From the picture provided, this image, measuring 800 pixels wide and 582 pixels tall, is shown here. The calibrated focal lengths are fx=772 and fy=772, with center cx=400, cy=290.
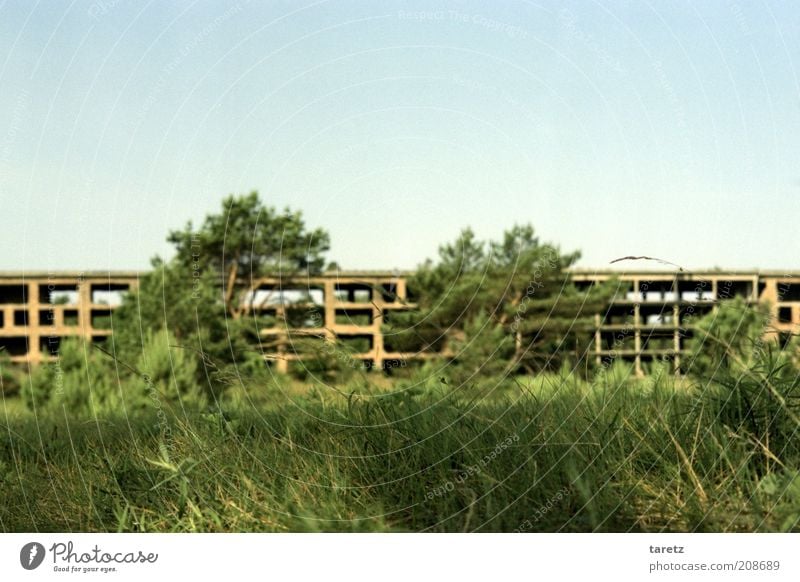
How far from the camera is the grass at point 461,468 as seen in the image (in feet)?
8.14

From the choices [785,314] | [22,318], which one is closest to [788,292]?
[785,314]

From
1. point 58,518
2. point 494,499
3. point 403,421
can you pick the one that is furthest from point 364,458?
point 58,518

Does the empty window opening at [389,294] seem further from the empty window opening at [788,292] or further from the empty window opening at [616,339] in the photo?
the empty window opening at [788,292]

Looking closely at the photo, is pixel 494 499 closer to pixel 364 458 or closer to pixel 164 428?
pixel 364 458

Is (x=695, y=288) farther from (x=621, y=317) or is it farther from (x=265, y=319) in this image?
(x=265, y=319)

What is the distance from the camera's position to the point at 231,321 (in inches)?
437

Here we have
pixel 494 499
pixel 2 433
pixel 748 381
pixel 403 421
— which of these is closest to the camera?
pixel 494 499

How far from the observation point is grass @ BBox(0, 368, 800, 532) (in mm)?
2482

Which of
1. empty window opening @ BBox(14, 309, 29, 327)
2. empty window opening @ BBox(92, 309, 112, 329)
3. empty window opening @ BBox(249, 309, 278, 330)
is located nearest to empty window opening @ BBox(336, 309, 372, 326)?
empty window opening @ BBox(249, 309, 278, 330)

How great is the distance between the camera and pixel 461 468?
8.67ft

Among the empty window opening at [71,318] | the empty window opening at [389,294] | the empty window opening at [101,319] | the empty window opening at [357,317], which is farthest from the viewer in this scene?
the empty window opening at [101,319]

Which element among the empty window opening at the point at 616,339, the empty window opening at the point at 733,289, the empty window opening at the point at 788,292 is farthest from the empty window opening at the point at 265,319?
the empty window opening at the point at 788,292

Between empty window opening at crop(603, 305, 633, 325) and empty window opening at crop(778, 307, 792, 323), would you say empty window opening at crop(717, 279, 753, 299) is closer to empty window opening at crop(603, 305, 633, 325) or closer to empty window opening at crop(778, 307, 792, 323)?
empty window opening at crop(778, 307, 792, 323)
